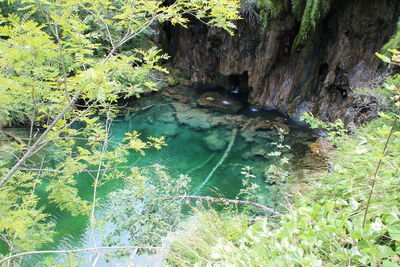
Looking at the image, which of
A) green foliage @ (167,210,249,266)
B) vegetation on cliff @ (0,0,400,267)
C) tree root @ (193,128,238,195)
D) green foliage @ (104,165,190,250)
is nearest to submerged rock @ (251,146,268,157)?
Answer: tree root @ (193,128,238,195)

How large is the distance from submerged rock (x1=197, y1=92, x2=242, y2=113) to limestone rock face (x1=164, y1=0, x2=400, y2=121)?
2.62 feet

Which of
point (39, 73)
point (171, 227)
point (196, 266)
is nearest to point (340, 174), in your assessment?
point (196, 266)

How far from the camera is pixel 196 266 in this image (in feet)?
5.13

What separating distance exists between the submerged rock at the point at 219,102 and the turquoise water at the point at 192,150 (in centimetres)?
37

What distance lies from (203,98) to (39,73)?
8860 millimetres

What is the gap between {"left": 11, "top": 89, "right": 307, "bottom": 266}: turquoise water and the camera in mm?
4949

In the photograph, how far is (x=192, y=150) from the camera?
7508 millimetres

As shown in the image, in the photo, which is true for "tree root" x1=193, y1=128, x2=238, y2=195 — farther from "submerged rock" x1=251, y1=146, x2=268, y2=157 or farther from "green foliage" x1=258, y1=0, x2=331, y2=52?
"green foliage" x1=258, y1=0, x2=331, y2=52

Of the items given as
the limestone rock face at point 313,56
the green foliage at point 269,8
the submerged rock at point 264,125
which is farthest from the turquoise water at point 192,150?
the green foliage at point 269,8

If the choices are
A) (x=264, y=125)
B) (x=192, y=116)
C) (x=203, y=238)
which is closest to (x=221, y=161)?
(x=264, y=125)

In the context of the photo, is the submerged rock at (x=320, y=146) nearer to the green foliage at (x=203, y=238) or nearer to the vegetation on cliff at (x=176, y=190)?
the vegetation on cliff at (x=176, y=190)

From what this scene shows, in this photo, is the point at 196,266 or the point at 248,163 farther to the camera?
the point at 248,163

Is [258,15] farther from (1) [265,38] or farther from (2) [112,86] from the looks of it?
(2) [112,86]

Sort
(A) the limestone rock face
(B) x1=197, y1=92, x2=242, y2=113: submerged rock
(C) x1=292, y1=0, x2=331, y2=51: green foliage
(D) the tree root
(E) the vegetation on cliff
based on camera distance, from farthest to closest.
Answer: (B) x1=197, y1=92, x2=242, y2=113: submerged rock
(C) x1=292, y1=0, x2=331, y2=51: green foliage
(A) the limestone rock face
(D) the tree root
(E) the vegetation on cliff
